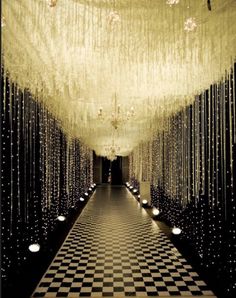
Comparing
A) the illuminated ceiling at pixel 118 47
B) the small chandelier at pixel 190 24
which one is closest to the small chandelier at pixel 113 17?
the illuminated ceiling at pixel 118 47

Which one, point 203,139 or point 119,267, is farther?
point 119,267

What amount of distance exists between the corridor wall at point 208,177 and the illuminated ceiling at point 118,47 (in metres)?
0.38

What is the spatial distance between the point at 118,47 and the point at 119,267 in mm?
3473

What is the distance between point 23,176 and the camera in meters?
4.21

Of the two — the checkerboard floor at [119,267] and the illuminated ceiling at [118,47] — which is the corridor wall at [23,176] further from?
the checkerboard floor at [119,267]

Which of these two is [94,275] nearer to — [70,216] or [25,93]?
[25,93]

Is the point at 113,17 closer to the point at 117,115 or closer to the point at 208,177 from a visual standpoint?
the point at 208,177

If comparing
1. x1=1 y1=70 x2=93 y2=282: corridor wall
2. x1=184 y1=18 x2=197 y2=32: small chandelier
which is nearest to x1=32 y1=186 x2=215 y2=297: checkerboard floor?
x1=1 y1=70 x2=93 y2=282: corridor wall

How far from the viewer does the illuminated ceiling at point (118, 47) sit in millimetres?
2625

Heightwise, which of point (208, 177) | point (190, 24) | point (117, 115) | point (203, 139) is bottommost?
point (208, 177)

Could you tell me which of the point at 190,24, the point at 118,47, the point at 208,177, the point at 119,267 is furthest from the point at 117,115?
the point at 190,24

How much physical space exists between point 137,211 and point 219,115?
832 centimetres

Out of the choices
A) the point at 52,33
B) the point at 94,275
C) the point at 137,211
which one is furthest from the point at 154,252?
the point at 137,211

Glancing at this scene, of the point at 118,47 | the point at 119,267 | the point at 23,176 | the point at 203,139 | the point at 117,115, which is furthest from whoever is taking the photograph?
the point at 117,115
